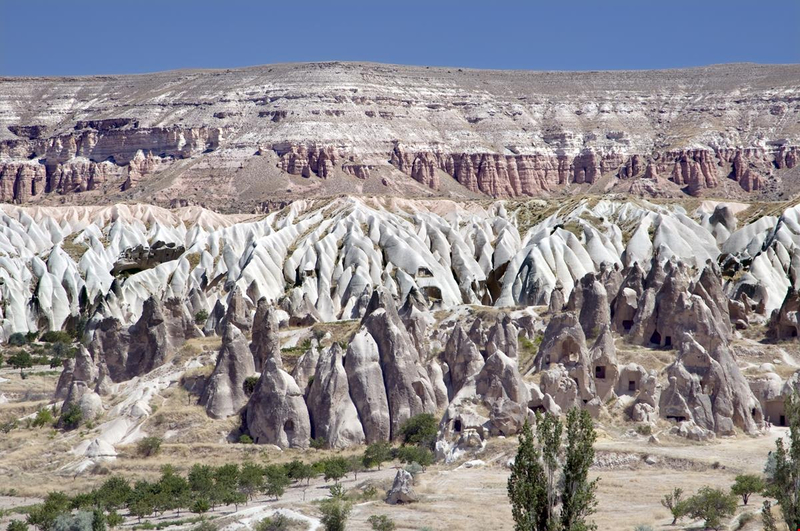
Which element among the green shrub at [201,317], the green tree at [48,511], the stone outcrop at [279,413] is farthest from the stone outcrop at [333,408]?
the green shrub at [201,317]

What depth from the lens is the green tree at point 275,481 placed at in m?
39.8

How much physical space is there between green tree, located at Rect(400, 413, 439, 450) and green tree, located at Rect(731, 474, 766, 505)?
514 inches

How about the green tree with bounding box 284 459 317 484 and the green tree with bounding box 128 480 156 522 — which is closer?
the green tree with bounding box 128 480 156 522

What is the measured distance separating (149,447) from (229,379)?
188 inches

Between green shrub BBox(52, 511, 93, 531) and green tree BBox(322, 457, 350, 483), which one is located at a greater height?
green tree BBox(322, 457, 350, 483)

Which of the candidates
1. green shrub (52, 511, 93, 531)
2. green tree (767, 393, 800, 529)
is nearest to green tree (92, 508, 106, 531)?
green shrub (52, 511, 93, 531)

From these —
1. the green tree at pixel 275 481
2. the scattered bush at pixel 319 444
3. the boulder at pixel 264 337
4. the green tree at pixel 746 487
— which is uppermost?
the boulder at pixel 264 337

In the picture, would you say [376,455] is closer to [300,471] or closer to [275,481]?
[300,471]

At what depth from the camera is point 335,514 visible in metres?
34.4

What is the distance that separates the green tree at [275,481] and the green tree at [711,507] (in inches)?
557

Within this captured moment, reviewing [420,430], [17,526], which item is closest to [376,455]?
[420,430]

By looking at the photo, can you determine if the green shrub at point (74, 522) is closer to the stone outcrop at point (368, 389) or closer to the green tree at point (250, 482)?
the green tree at point (250, 482)

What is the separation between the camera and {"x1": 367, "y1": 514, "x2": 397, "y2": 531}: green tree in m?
34.2

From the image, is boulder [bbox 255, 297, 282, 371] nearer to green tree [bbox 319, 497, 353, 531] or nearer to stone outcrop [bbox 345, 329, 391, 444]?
stone outcrop [bbox 345, 329, 391, 444]
